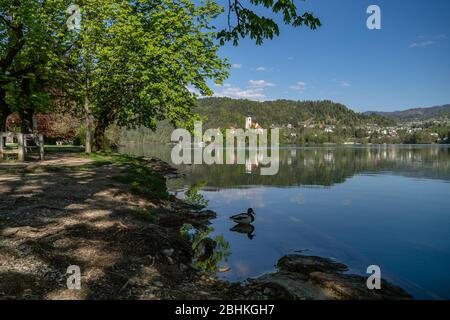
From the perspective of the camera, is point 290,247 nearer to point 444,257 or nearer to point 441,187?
point 444,257

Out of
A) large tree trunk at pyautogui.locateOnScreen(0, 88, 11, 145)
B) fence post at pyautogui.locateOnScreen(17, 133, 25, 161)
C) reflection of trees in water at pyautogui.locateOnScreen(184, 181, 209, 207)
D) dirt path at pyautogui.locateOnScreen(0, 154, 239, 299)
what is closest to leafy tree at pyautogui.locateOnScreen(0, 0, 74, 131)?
large tree trunk at pyautogui.locateOnScreen(0, 88, 11, 145)

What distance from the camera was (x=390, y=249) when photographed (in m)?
16.7

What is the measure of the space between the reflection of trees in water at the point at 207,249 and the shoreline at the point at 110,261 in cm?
62

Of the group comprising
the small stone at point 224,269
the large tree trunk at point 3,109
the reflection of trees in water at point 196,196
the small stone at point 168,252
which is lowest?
the small stone at point 224,269

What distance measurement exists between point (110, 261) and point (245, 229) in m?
11.0

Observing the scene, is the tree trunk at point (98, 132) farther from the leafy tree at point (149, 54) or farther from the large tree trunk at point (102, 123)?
the leafy tree at point (149, 54)

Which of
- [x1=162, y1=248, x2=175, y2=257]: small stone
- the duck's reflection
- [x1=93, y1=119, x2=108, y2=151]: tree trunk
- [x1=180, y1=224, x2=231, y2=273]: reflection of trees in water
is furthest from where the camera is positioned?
[x1=93, y1=119, x2=108, y2=151]: tree trunk

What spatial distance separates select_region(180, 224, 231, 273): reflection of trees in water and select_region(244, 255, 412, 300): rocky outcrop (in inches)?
84.0

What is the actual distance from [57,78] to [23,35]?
5.19 meters

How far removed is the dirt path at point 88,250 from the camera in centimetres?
769

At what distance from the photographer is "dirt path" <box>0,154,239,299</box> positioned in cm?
769

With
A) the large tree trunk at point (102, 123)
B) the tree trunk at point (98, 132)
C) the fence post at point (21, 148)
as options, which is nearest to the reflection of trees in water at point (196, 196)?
the fence post at point (21, 148)

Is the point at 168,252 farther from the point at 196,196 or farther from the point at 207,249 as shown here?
the point at 196,196

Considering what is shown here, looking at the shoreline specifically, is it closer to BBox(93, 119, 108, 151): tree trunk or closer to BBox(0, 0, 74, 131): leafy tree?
BBox(0, 0, 74, 131): leafy tree
